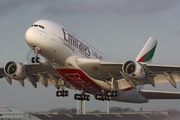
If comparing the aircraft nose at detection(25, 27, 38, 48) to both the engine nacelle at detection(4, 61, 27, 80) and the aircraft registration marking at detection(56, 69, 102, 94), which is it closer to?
the aircraft registration marking at detection(56, 69, 102, 94)

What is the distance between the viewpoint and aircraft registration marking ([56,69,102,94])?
30.5 metres

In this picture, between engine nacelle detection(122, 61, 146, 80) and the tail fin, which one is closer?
engine nacelle detection(122, 61, 146, 80)

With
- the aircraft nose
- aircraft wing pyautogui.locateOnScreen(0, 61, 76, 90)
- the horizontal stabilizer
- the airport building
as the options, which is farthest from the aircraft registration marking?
the airport building

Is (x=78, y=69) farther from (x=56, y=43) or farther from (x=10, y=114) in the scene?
(x=10, y=114)

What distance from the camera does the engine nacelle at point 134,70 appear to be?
28.1 meters

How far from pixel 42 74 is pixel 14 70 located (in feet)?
14.1

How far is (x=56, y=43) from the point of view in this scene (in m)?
28.0

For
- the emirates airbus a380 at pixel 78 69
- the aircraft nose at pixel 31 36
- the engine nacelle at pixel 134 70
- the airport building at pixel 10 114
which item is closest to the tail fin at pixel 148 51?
the emirates airbus a380 at pixel 78 69

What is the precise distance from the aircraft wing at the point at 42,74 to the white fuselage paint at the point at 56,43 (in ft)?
11.3

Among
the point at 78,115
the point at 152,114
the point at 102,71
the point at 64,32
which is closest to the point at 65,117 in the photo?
the point at 78,115

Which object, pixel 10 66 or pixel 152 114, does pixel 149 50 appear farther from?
pixel 10 66

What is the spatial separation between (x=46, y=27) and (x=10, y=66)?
8026mm

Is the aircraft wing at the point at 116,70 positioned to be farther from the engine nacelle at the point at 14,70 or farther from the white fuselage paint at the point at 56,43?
the engine nacelle at the point at 14,70

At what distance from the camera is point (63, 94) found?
36.3 metres
